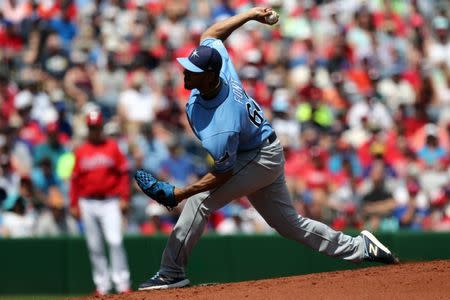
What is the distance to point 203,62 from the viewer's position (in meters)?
7.32

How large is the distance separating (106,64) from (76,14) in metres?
1.41

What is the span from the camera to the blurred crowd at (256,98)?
13.1m

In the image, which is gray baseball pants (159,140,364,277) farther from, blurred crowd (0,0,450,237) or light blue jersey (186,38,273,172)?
blurred crowd (0,0,450,237)

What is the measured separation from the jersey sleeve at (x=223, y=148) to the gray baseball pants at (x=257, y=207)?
1.06ft

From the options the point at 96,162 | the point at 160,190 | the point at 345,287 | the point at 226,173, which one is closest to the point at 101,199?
the point at 96,162

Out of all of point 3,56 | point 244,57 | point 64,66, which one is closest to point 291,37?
point 244,57

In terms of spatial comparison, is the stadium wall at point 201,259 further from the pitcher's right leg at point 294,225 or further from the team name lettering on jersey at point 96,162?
the pitcher's right leg at point 294,225

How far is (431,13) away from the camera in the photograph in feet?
51.5

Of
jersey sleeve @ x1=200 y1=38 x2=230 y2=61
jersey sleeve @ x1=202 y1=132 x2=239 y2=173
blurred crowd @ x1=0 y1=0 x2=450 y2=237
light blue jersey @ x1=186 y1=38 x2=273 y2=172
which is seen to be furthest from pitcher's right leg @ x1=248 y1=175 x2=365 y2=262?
blurred crowd @ x1=0 y1=0 x2=450 y2=237

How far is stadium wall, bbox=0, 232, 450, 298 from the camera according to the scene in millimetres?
11977

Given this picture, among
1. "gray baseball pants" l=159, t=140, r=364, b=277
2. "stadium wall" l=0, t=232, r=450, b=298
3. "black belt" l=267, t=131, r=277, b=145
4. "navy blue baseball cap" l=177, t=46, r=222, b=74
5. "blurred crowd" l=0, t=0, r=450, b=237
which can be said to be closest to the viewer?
"navy blue baseball cap" l=177, t=46, r=222, b=74

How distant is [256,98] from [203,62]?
7.00 metres

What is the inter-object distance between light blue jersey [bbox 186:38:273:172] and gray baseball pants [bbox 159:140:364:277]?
0.14 m

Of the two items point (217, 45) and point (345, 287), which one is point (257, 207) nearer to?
point (345, 287)
